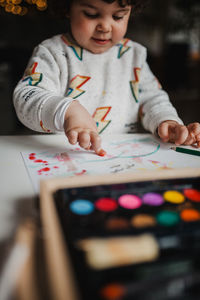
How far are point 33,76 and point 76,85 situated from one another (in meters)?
0.13

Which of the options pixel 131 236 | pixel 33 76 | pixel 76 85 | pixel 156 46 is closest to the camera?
pixel 131 236

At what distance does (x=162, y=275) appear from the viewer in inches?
7.7

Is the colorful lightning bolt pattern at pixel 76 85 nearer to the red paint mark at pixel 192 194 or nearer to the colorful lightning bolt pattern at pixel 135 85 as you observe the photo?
the colorful lightning bolt pattern at pixel 135 85

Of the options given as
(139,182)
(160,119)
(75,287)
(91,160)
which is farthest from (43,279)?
(160,119)

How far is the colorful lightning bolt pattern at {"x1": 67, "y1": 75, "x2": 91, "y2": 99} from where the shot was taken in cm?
71

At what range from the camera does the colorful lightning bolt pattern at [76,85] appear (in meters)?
0.71

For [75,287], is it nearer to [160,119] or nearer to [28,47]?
[160,119]

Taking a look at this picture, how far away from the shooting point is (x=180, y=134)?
0.53 metres

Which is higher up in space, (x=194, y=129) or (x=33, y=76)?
(x=33, y=76)

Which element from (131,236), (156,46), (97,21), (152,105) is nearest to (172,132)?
(152,105)

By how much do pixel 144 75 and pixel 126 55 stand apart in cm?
7

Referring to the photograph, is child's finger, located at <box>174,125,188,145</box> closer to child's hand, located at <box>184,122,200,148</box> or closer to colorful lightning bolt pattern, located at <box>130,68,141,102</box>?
child's hand, located at <box>184,122,200,148</box>

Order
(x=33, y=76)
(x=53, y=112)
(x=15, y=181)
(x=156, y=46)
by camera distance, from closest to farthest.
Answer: (x=15, y=181) < (x=53, y=112) < (x=33, y=76) < (x=156, y=46)

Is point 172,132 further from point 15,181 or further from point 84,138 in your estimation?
point 15,181
